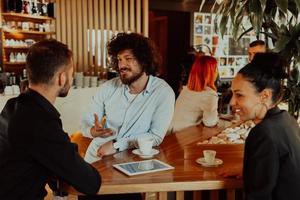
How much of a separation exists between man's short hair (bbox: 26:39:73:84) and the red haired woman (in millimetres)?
1704

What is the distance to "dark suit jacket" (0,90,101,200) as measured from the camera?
144cm

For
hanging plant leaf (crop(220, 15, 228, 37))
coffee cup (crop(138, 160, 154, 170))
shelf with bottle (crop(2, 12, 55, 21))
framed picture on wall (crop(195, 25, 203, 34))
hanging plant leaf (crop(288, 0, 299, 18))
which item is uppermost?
shelf with bottle (crop(2, 12, 55, 21))

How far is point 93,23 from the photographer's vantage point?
6.77 m

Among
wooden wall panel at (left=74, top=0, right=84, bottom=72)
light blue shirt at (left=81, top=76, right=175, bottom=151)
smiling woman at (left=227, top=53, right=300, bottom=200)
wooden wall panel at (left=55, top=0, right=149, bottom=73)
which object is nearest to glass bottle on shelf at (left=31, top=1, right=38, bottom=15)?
wooden wall panel at (left=55, top=0, right=149, bottom=73)

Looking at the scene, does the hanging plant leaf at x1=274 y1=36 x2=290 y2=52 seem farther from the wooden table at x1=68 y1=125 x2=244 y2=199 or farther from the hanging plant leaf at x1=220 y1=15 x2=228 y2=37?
the wooden table at x1=68 y1=125 x2=244 y2=199

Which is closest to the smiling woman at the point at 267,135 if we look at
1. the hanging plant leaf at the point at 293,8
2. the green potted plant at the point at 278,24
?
the green potted plant at the point at 278,24

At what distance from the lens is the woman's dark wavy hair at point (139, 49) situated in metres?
2.38

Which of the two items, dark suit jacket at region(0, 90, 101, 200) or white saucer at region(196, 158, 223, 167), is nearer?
dark suit jacket at region(0, 90, 101, 200)

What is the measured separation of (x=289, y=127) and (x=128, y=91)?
3.75ft

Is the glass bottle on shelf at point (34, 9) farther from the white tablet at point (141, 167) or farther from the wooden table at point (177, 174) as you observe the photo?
the white tablet at point (141, 167)

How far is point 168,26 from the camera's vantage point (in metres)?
8.36

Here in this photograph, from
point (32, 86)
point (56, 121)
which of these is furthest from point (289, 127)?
point (32, 86)

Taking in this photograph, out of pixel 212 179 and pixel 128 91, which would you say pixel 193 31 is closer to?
pixel 128 91

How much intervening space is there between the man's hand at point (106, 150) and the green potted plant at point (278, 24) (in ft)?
3.09
